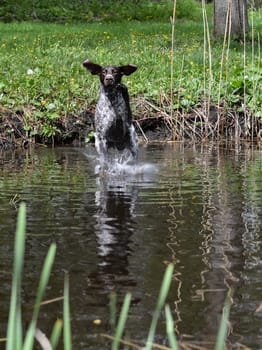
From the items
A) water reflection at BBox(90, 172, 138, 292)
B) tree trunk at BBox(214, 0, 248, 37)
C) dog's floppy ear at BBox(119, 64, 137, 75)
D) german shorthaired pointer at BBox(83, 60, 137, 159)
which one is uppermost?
tree trunk at BBox(214, 0, 248, 37)

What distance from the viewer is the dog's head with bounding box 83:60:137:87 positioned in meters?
9.70

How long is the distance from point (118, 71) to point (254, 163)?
1917 millimetres

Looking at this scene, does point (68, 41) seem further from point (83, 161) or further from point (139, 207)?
point (139, 207)

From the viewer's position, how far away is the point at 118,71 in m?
9.88

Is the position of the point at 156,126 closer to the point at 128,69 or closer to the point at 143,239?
the point at 128,69

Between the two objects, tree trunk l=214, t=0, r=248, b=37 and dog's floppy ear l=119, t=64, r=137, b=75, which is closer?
dog's floppy ear l=119, t=64, r=137, b=75

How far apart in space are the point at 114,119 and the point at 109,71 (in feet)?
1.94

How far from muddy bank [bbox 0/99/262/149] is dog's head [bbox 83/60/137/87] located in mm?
2496

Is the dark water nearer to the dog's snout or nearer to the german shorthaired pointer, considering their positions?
the german shorthaired pointer

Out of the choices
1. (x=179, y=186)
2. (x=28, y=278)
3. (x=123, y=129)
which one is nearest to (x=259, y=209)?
(x=179, y=186)

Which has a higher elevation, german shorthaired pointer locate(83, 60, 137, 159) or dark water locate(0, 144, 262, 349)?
german shorthaired pointer locate(83, 60, 137, 159)

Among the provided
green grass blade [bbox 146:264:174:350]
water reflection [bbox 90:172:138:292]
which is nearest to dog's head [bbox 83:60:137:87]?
water reflection [bbox 90:172:138:292]

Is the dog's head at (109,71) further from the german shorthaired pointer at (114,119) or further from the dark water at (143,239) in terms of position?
the dark water at (143,239)

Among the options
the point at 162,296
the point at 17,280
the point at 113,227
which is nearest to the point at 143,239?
the point at 113,227
